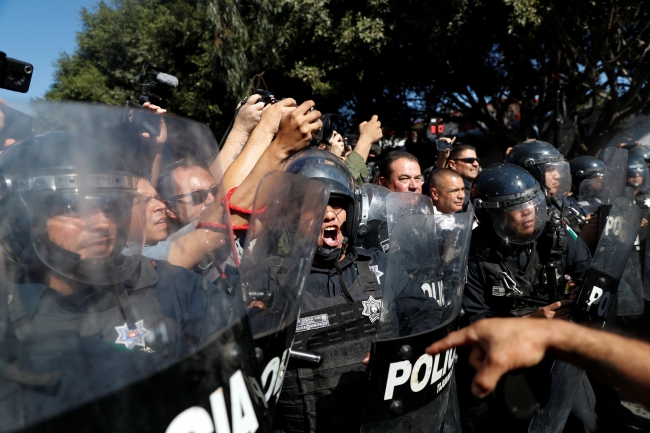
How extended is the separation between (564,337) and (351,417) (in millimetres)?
1166

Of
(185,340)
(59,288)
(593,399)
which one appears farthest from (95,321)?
(593,399)

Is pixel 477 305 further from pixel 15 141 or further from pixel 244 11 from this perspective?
pixel 244 11

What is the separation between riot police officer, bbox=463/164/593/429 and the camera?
3.09 meters

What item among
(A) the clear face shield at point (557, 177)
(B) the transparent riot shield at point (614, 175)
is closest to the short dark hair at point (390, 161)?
(A) the clear face shield at point (557, 177)

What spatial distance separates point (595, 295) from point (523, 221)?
59 cm

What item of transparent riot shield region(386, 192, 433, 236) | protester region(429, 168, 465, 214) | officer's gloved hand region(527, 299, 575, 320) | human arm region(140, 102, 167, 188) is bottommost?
officer's gloved hand region(527, 299, 575, 320)

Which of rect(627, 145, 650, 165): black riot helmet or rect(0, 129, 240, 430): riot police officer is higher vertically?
rect(627, 145, 650, 165): black riot helmet

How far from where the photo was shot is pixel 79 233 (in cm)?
120

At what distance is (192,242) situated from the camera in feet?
4.83

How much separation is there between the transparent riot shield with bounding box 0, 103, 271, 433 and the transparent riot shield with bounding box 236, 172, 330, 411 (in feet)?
0.32

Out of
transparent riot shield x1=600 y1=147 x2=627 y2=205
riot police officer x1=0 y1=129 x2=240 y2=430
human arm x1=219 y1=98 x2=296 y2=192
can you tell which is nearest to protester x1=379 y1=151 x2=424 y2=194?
transparent riot shield x1=600 y1=147 x2=627 y2=205

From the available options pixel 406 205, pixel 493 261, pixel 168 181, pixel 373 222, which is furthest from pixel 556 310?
pixel 168 181

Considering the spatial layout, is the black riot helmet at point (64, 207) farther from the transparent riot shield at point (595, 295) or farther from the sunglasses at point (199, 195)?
the transparent riot shield at point (595, 295)

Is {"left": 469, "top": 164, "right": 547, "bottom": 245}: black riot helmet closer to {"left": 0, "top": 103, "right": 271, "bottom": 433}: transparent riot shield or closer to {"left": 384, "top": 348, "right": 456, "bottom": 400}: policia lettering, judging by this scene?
{"left": 384, "top": 348, "right": 456, "bottom": 400}: policia lettering
